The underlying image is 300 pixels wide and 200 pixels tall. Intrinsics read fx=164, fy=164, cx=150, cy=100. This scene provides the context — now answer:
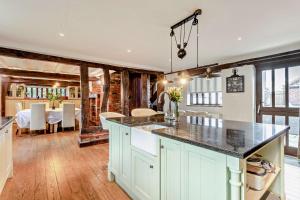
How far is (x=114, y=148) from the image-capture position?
246 cm

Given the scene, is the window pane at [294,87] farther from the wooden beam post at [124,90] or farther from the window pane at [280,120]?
the wooden beam post at [124,90]

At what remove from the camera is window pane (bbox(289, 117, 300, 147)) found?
3439 mm

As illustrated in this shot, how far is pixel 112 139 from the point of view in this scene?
2.53 metres

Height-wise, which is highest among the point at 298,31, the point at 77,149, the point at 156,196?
the point at 298,31

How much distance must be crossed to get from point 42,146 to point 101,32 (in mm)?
3419

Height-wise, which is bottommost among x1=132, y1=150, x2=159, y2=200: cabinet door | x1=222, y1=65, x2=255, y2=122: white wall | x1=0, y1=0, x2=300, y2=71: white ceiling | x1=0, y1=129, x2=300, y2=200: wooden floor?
x1=0, y1=129, x2=300, y2=200: wooden floor

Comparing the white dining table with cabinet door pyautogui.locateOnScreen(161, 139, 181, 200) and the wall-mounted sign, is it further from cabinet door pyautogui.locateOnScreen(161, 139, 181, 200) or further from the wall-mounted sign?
cabinet door pyautogui.locateOnScreen(161, 139, 181, 200)

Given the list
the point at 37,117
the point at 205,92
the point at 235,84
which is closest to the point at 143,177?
the point at 235,84

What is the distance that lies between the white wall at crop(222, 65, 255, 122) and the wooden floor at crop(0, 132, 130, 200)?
330 cm

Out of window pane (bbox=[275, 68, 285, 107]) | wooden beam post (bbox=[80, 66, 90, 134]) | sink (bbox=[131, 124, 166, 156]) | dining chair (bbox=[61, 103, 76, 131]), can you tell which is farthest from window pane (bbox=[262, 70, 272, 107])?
dining chair (bbox=[61, 103, 76, 131])

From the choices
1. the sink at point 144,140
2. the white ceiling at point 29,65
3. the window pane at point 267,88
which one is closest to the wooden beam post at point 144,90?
the white ceiling at point 29,65

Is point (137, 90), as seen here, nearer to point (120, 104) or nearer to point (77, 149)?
point (120, 104)

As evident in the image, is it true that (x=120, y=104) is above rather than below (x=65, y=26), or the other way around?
below

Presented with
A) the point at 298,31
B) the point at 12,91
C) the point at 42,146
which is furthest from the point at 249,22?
the point at 12,91
